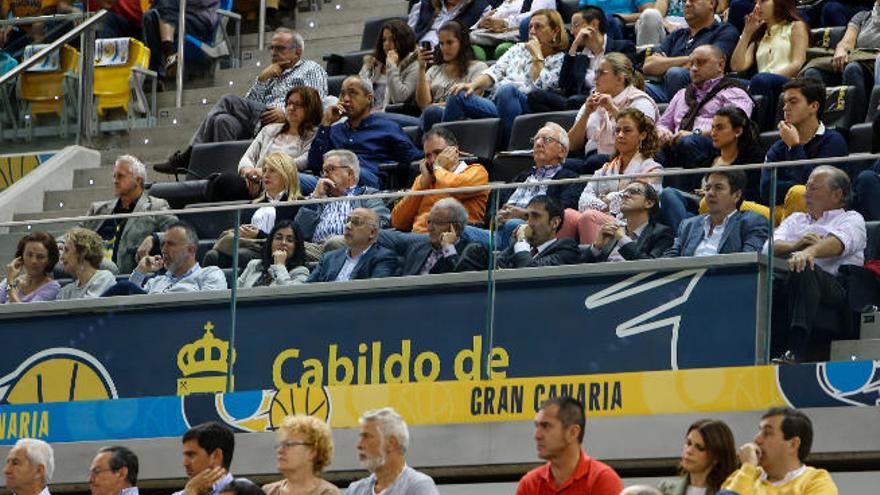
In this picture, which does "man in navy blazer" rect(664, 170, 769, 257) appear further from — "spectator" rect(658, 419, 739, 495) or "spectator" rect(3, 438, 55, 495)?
"spectator" rect(3, 438, 55, 495)

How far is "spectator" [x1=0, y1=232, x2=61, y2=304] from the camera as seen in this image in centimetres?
Answer: 1249

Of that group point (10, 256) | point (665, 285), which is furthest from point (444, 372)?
point (10, 256)

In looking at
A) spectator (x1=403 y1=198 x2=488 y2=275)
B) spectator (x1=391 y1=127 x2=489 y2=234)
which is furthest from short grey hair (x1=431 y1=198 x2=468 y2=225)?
spectator (x1=391 y1=127 x2=489 y2=234)

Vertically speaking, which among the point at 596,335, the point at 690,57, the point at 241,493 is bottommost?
the point at 241,493

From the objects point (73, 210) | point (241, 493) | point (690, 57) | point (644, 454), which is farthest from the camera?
point (73, 210)

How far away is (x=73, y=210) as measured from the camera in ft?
52.5

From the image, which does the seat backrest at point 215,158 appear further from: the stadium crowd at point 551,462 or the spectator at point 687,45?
the stadium crowd at point 551,462

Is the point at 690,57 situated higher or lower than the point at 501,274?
higher

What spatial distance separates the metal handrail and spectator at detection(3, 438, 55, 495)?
18.5 ft

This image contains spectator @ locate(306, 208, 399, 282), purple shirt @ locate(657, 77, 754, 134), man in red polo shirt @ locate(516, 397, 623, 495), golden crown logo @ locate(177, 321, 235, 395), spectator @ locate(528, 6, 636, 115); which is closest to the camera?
man in red polo shirt @ locate(516, 397, 623, 495)

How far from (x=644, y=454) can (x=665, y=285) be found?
2.62ft

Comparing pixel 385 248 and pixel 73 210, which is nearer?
pixel 385 248

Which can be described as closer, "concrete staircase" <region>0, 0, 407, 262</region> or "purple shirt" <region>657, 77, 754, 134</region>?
"purple shirt" <region>657, 77, 754, 134</region>

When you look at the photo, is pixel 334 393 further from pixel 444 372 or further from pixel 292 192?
pixel 292 192
